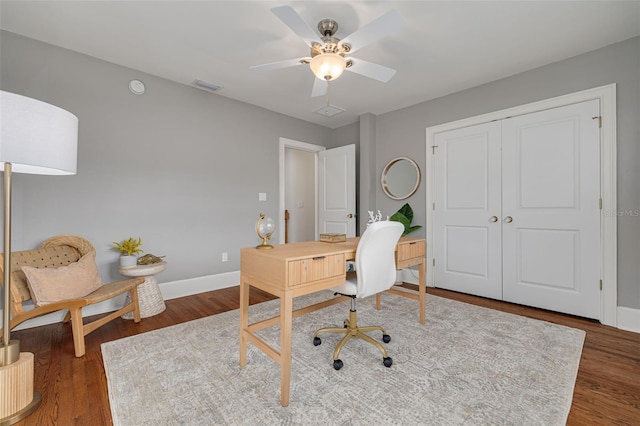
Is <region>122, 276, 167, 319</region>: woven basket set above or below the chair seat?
below

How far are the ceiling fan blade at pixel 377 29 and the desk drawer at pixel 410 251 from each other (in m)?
1.45

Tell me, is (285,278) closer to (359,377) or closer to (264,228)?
(264,228)

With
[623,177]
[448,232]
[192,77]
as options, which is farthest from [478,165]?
[192,77]

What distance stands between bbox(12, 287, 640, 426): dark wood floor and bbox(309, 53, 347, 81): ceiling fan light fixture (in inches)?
92.3

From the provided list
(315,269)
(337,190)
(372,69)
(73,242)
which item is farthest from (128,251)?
(337,190)

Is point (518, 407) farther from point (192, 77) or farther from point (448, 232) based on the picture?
point (192, 77)

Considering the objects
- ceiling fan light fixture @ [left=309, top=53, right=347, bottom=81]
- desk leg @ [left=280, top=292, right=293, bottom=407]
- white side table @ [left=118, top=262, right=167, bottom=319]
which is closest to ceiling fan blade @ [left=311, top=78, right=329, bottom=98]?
ceiling fan light fixture @ [left=309, top=53, right=347, bottom=81]

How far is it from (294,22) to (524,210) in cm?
287

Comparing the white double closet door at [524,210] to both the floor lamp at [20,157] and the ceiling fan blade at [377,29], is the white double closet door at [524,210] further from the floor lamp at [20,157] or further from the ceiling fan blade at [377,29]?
the floor lamp at [20,157]

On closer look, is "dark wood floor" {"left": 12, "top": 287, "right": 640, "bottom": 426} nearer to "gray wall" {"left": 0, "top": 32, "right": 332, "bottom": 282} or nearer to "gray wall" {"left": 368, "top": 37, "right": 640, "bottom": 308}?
"gray wall" {"left": 368, "top": 37, "right": 640, "bottom": 308}

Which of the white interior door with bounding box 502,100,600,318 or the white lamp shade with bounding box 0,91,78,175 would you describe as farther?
the white interior door with bounding box 502,100,600,318

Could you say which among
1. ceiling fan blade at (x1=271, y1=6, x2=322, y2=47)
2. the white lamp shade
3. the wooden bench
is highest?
ceiling fan blade at (x1=271, y1=6, x2=322, y2=47)

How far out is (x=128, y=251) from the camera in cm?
263

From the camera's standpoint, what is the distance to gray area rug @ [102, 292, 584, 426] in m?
1.32
